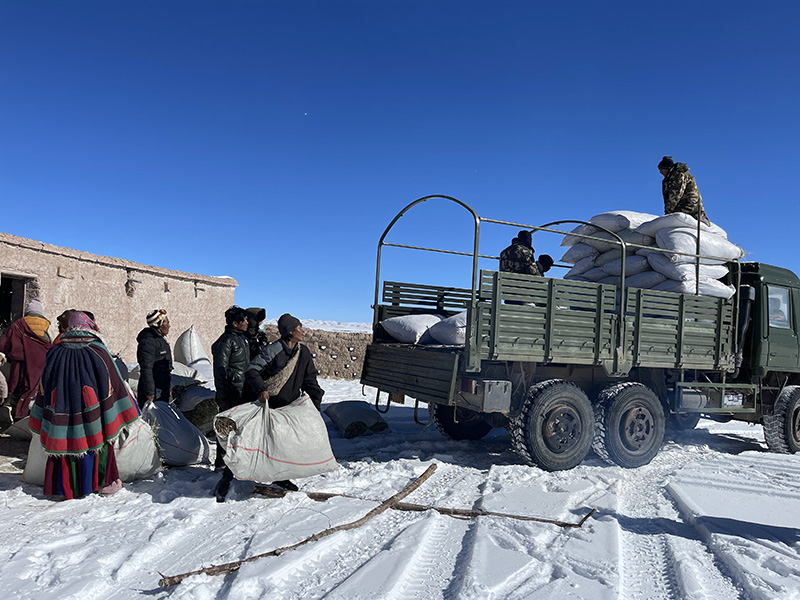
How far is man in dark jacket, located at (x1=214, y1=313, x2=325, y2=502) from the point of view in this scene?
4.05 m

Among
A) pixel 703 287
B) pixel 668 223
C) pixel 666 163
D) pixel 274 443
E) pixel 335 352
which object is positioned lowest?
pixel 274 443

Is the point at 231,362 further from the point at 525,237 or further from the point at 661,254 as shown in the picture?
the point at 661,254

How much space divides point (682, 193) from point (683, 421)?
324 centimetres

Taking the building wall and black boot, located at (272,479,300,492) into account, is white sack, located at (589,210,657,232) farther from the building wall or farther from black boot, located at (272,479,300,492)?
the building wall

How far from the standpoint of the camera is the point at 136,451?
169 inches

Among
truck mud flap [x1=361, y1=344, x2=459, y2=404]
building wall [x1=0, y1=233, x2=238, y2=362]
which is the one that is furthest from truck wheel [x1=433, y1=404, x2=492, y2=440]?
building wall [x1=0, y1=233, x2=238, y2=362]

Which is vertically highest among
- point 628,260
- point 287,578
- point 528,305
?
point 628,260

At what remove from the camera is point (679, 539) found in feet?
11.4

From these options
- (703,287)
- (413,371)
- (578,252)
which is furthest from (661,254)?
(413,371)

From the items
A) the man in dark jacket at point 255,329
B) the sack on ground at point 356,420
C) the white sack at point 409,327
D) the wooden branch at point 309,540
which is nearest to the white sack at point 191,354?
the sack on ground at point 356,420

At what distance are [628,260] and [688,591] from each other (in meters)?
4.46

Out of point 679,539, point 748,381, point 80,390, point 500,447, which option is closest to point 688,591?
point 679,539

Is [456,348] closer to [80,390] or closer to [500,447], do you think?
[500,447]

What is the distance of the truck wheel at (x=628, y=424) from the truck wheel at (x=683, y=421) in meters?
2.30
